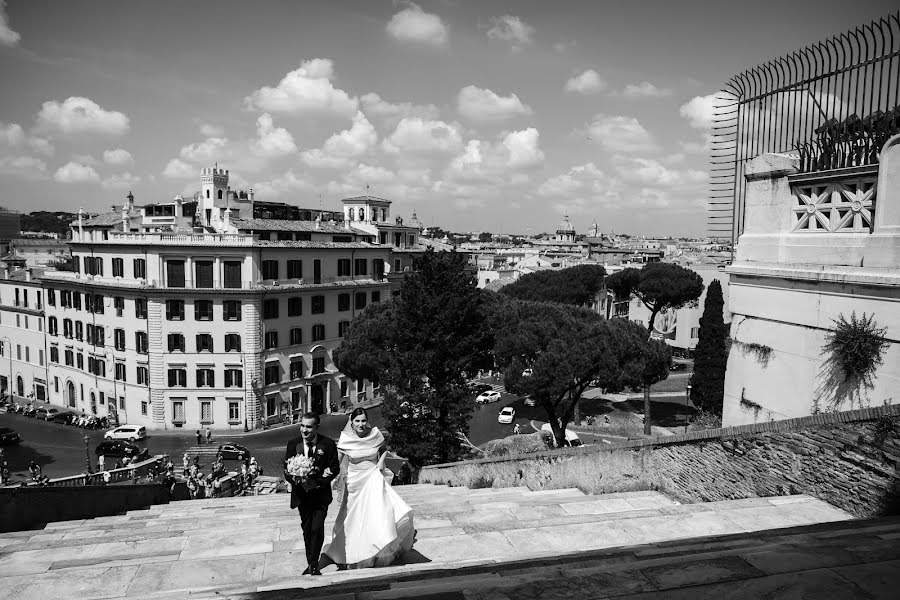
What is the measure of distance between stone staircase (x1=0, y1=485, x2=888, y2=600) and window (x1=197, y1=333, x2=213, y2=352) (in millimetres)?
28811

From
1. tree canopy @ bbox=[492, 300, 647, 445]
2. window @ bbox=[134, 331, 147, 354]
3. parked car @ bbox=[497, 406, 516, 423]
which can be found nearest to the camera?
tree canopy @ bbox=[492, 300, 647, 445]

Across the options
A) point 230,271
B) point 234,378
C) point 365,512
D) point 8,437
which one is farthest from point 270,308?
point 365,512

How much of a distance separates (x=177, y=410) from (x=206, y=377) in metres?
2.68

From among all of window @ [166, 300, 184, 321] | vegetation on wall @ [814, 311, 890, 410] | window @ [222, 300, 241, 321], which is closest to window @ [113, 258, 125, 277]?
window @ [166, 300, 184, 321]

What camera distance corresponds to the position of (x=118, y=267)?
39125 mm

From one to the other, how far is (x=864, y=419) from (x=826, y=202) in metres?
2.62

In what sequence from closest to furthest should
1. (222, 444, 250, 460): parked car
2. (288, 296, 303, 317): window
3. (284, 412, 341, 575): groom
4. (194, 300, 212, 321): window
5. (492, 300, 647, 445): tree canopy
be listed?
(284, 412, 341, 575): groom, (492, 300, 647, 445): tree canopy, (222, 444, 250, 460): parked car, (194, 300, 212, 321): window, (288, 296, 303, 317): window

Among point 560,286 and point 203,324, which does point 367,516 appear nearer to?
point 203,324

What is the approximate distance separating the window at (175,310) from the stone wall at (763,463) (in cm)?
3134

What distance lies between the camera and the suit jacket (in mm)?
6098

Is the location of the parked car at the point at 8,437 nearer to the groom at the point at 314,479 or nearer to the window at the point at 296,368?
the window at the point at 296,368

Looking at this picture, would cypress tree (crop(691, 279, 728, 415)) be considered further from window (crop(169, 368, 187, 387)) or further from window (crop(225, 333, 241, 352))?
window (crop(169, 368, 187, 387))

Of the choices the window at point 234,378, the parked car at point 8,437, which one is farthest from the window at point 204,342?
the parked car at point 8,437

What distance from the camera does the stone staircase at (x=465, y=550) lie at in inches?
164
